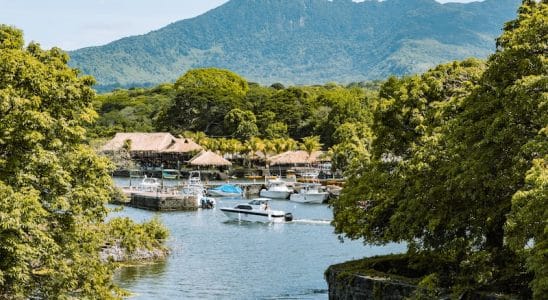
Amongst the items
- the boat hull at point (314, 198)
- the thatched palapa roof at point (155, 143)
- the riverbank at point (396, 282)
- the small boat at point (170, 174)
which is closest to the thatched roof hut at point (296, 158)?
the small boat at point (170, 174)

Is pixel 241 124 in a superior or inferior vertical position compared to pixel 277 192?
superior

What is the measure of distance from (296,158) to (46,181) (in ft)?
254

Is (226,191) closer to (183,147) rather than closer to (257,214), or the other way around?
(257,214)

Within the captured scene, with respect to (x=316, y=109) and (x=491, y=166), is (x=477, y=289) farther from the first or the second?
(x=316, y=109)

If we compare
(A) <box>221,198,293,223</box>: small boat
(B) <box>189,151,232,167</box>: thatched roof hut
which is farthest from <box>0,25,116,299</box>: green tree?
(B) <box>189,151,232,167</box>: thatched roof hut

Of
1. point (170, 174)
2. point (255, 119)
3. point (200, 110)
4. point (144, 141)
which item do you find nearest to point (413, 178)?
point (170, 174)

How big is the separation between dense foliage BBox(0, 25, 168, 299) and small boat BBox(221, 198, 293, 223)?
110 feet

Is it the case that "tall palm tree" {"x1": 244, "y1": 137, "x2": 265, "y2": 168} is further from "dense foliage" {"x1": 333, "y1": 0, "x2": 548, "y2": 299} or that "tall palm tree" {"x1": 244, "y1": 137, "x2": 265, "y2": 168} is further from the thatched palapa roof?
"dense foliage" {"x1": 333, "y1": 0, "x2": 548, "y2": 299}

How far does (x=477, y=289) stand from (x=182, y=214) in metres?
40.6

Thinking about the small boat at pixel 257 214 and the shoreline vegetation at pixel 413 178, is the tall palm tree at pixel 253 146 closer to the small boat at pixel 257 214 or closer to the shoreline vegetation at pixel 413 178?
the small boat at pixel 257 214

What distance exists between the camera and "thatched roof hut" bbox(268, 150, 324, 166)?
93938 millimetres

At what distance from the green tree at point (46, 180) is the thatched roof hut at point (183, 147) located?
8210cm

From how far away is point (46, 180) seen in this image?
683 inches

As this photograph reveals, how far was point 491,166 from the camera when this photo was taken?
18109mm
